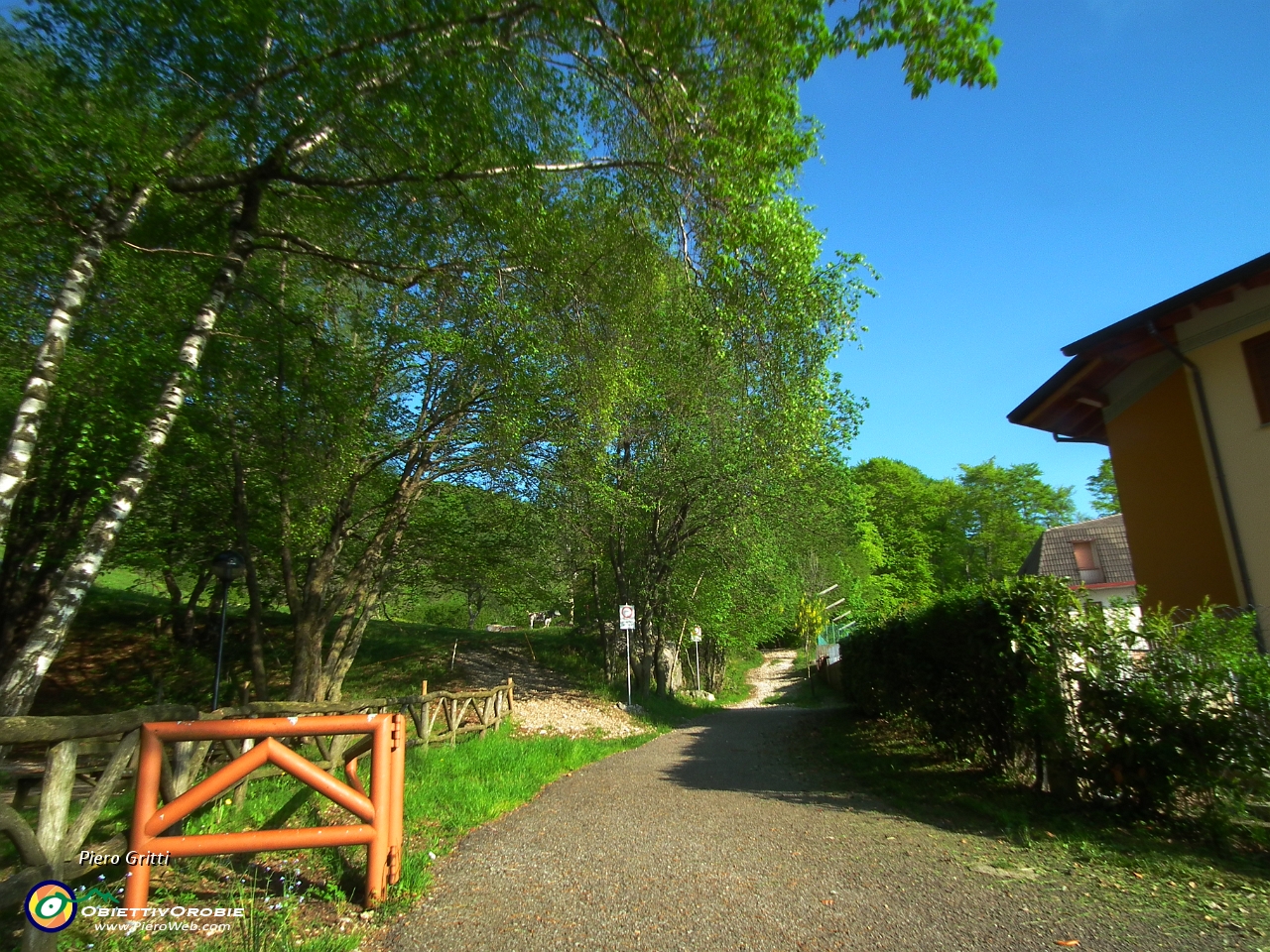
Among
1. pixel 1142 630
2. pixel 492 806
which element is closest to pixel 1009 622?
pixel 1142 630

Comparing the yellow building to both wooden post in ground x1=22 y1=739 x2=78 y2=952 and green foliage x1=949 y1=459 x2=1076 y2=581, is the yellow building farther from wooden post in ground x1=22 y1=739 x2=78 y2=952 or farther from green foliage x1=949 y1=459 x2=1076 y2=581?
green foliage x1=949 y1=459 x2=1076 y2=581

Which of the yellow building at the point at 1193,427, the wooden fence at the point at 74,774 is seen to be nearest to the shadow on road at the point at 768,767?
the wooden fence at the point at 74,774

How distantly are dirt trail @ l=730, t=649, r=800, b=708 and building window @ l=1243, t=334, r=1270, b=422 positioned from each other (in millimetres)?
22575

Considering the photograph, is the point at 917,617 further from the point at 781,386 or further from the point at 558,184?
the point at 558,184

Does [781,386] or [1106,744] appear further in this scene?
[781,386]

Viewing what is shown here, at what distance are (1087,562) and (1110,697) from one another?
2625 cm

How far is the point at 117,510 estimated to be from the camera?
6609 millimetres

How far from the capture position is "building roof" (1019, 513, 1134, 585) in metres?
26.1

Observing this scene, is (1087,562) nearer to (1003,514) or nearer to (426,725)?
(1003,514)

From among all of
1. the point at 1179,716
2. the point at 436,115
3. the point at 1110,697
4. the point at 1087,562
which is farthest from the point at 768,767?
the point at 1087,562

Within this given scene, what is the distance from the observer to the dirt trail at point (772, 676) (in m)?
34.0

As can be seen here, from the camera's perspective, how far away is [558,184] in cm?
922

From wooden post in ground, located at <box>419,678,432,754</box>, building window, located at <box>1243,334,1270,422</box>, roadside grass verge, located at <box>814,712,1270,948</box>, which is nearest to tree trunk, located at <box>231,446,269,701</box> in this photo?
wooden post in ground, located at <box>419,678,432,754</box>

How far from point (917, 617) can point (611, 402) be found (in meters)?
5.56
